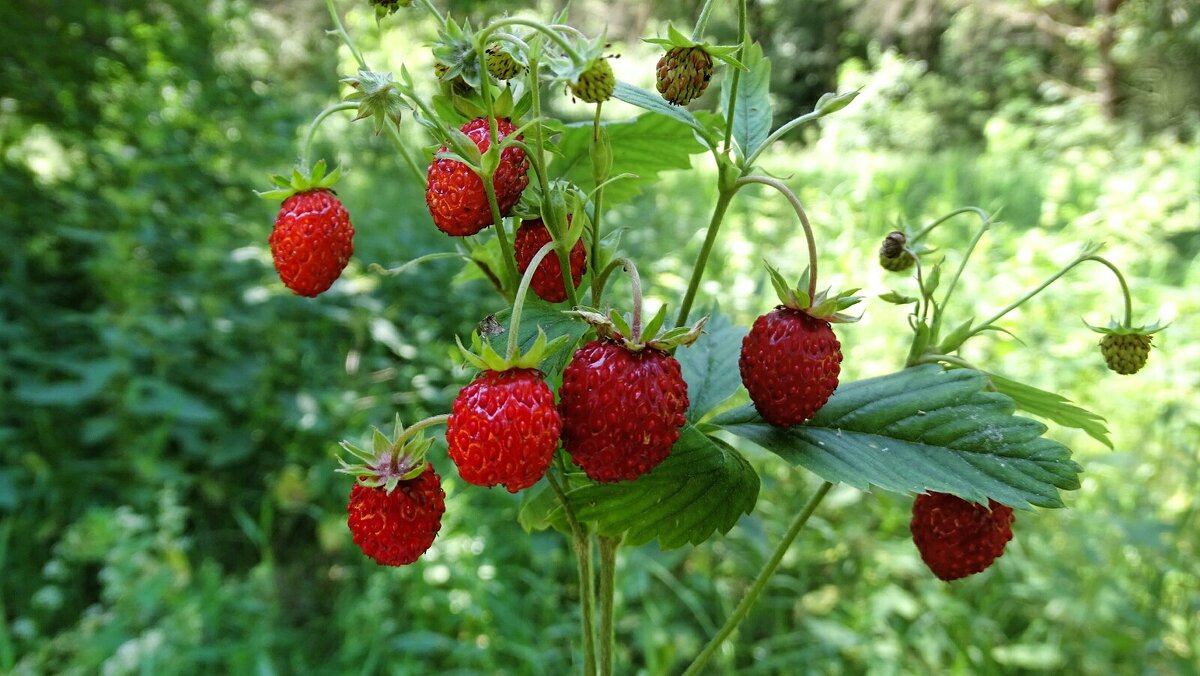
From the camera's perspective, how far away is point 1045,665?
6.05ft

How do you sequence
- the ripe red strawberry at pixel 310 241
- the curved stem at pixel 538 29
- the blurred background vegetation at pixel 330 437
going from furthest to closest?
the blurred background vegetation at pixel 330 437, the ripe red strawberry at pixel 310 241, the curved stem at pixel 538 29

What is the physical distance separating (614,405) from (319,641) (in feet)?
6.46

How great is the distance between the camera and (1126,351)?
2.33ft

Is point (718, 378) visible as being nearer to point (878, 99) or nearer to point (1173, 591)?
point (1173, 591)

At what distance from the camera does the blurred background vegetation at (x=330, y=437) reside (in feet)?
6.30

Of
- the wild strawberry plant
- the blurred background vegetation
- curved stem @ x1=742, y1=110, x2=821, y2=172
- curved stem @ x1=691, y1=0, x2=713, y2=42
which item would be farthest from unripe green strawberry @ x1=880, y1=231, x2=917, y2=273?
the blurred background vegetation

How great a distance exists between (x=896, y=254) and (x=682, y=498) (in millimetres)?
338

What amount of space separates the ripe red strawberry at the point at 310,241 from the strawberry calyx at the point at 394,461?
171 mm

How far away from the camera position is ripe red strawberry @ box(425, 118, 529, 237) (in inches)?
21.6

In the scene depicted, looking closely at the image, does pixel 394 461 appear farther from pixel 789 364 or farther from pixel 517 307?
pixel 789 364

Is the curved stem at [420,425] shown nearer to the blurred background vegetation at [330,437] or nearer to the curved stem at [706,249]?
the curved stem at [706,249]

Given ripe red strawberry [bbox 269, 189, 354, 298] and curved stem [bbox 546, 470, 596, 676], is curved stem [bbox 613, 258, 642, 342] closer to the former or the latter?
curved stem [bbox 546, 470, 596, 676]

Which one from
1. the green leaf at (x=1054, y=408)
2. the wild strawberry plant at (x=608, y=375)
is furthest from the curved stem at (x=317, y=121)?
the green leaf at (x=1054, y=408)

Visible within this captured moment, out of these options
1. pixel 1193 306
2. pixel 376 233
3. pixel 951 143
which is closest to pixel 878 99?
pixel 1193 306
